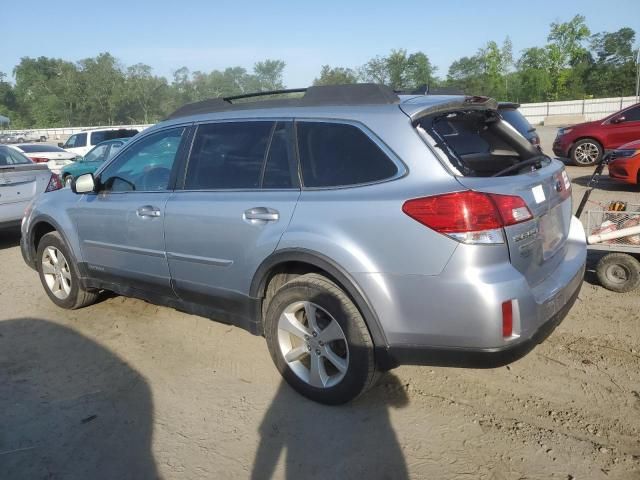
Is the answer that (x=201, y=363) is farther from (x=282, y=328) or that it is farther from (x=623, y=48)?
(x=623, y=48)

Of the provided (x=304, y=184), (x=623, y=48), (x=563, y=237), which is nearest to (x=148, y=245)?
(x=304, y=184)

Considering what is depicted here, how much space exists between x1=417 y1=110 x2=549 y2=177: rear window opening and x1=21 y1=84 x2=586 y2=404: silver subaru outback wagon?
0.04 feet

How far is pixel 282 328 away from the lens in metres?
3.23

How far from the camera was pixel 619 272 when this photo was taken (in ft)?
15.4

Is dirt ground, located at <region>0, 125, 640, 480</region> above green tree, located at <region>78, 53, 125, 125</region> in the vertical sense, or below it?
below

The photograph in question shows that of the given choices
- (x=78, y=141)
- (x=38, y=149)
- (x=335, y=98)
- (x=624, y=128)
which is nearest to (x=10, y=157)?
(x=38, y=149)

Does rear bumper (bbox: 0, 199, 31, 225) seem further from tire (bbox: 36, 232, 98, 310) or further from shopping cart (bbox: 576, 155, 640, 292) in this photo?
shopping cart (bbox: 576, 155, 640, 292)

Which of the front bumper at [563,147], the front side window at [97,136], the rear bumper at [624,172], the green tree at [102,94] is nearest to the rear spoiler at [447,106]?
the rear bumper at [624,172]

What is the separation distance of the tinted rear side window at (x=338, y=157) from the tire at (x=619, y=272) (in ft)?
9.94

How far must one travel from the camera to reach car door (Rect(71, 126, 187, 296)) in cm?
385

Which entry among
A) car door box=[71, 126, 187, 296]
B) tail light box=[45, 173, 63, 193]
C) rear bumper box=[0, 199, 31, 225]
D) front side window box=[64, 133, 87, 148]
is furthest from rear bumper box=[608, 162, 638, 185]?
front side window box=[64, 133, 87, 148]

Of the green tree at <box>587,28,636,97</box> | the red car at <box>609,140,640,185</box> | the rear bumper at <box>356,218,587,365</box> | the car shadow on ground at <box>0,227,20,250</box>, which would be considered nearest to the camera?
the rear bumper at <box>356,218,587,365</box>

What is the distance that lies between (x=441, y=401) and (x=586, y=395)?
33.6 inches

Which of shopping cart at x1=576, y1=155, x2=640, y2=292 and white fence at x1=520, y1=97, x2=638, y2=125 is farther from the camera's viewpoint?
white fence at x1=520, y1=97, x2=638, y2=125
